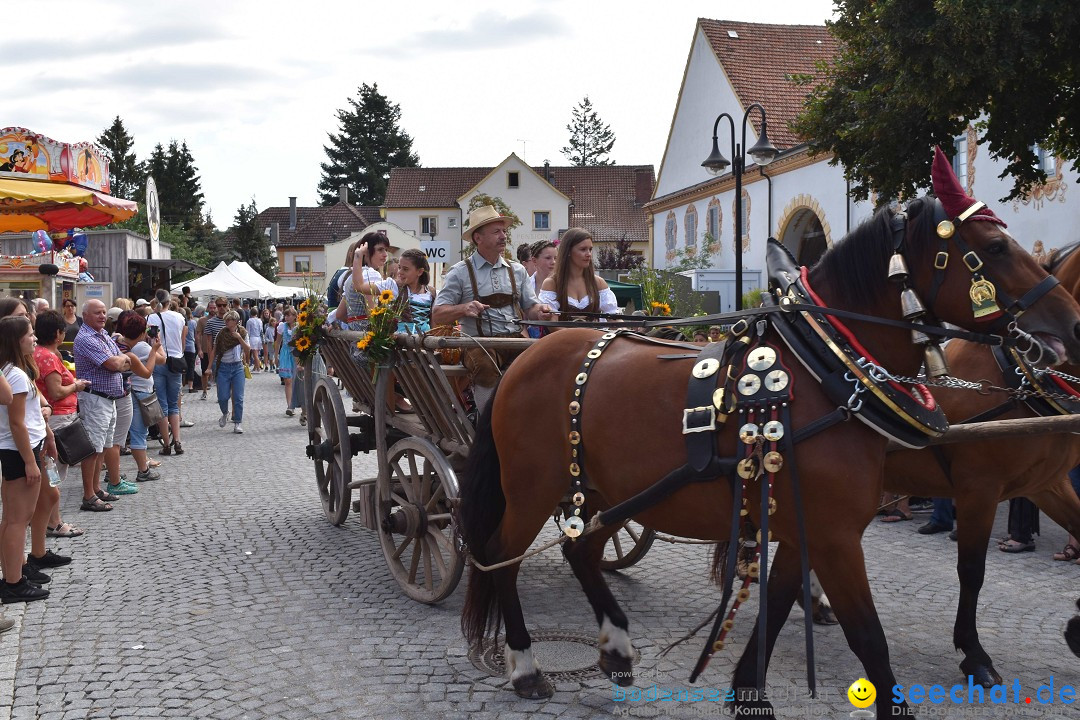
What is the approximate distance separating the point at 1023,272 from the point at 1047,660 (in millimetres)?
2249

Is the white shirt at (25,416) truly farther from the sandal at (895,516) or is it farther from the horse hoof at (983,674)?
the sandal at (895,516)

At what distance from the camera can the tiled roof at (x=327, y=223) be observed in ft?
234

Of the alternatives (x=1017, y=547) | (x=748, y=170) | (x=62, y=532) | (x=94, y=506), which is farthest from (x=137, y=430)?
(x=748, y=170)

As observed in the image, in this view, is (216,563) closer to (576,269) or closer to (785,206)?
(576,269)

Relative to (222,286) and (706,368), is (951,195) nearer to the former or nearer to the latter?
(706,368)

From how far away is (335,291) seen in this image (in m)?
8.12

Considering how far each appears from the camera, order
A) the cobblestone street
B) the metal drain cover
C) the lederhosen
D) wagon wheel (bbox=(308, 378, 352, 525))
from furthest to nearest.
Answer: wagon wheel (bbox=(308, 378, 352, 525)) → the lederhosen → the metal drain cover → the cobblestone street

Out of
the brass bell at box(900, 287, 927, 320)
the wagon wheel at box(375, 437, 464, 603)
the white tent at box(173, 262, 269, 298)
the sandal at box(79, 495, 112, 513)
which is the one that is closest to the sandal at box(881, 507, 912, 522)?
the wagon wheel at box(375, 437, 464, 603)

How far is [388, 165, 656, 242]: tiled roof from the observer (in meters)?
63.0

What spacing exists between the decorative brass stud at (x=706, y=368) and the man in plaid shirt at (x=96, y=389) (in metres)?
6.66

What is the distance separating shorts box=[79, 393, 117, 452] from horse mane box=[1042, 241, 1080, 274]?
7550 mm

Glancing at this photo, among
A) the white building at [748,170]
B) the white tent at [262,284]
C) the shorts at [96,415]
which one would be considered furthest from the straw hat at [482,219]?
the white tent at [262,284]

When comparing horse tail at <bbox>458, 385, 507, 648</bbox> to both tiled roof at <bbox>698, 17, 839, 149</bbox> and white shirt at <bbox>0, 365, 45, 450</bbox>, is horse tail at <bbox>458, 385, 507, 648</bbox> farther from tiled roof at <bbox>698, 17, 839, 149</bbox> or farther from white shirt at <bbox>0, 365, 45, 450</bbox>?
tiled roof at <bbox>698, 17, 839, 149</bbox>

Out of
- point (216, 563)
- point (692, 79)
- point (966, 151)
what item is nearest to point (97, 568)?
point (216, 563)
